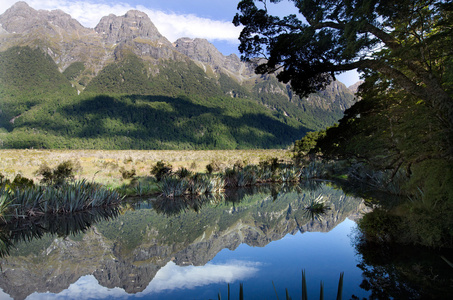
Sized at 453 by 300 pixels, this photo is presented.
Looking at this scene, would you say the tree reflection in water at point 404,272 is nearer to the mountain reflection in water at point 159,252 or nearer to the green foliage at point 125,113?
the mountain reflection in water at point 159,252

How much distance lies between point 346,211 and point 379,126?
3.63m

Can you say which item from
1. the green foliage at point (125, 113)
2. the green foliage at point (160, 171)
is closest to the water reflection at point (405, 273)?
the green foliage at point (160, 171)

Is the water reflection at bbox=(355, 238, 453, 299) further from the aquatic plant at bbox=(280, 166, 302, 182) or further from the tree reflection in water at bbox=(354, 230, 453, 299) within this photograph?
the aquatic plant at bbox=(280, 166, 302, 182)

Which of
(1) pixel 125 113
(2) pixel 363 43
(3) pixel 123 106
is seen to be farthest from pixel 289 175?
(3) pixel 123 106

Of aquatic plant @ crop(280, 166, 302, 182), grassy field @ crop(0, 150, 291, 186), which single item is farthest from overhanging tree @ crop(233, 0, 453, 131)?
aquatic plant @ crop(280, 166, 302, 182)

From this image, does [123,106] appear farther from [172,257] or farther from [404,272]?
[404,272]

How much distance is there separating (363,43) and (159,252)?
6.95 m

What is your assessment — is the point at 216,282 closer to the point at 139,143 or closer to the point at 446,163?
the point at 446,163

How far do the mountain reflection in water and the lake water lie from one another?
18mm

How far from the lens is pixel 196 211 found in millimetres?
10578

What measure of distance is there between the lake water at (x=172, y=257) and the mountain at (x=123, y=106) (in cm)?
7573

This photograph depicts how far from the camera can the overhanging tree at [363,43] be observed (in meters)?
5.97

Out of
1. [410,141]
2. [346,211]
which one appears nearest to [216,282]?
[410,141]

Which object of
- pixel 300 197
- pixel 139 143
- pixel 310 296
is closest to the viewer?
pixel 310 296
